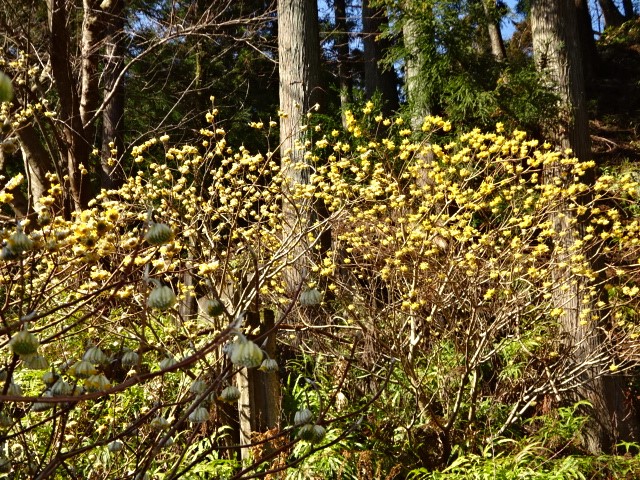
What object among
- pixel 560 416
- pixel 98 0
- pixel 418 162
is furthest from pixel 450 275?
pixel 98 0

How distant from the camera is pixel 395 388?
4.35 metres

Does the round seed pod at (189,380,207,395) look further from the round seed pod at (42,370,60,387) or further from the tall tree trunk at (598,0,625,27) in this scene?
the tall tree trunk at (598,0,625,27)

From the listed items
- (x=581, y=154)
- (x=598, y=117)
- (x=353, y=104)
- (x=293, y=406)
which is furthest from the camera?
(x=598, y=117)

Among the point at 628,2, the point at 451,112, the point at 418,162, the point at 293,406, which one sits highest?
the point at 628,2

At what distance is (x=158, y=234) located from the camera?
4.32ft

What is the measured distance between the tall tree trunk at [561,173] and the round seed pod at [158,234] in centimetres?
364

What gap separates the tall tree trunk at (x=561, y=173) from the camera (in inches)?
191

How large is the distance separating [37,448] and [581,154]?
4.63 meters

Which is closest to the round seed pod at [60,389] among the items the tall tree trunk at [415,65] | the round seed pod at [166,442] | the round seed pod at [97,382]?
the round seed pod at [97,382]

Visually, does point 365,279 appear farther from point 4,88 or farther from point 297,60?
point 4,88

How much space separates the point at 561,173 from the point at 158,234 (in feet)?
12.8

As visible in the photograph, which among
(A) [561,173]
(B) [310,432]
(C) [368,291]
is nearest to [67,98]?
(C) [368,291]

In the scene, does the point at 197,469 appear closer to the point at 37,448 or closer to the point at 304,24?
the point at 37,448

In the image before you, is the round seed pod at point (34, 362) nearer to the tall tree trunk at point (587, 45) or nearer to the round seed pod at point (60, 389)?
the round seed pod at point (60, 389)
